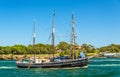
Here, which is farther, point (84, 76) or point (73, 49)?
point (73, 49)

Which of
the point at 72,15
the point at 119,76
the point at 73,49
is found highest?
the point at 72,15

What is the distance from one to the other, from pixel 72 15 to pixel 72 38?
7.30 metres

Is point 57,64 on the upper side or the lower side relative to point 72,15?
lower

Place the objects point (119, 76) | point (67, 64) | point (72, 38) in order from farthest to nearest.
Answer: point (72, 38), point (67, 64), point (119, 76)

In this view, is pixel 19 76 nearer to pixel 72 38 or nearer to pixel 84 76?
pixel 84 76

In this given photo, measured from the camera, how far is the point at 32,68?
129250 mm

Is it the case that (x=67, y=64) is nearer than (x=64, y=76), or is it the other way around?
(x=64, y=76)

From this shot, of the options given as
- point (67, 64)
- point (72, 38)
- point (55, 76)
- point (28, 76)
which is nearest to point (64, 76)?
point (55, 76)

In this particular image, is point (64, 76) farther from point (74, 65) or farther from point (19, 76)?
point (74, 65)

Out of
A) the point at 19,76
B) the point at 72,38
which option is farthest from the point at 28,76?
the point at 72,38

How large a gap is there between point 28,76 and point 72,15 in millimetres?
43153

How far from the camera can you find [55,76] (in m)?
93.7

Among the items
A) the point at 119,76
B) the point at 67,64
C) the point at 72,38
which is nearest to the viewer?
the point at 119,76

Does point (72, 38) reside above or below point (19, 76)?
above
